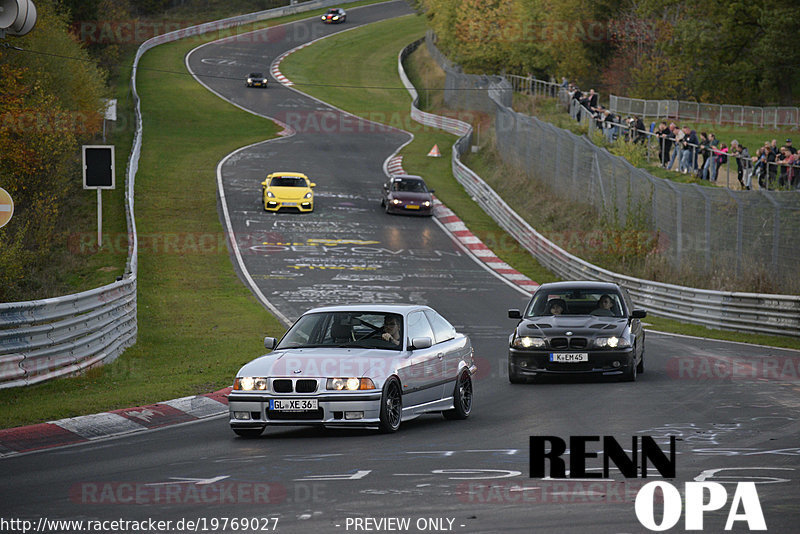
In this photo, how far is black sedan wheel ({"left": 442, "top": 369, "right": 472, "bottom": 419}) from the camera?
526 inches

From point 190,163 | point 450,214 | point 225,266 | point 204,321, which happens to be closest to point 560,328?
point 204,321

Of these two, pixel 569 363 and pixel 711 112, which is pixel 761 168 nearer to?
pixel 569 363

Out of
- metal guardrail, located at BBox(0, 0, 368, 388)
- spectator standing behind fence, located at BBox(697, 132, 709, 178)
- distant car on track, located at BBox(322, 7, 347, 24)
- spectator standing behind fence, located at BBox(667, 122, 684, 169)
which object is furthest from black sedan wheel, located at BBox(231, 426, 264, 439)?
distant car on track, located at BBox(322, 7, 347, 24)

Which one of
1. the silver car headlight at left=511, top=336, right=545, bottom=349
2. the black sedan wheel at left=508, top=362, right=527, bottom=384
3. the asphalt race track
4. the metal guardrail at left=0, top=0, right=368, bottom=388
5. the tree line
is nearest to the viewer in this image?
the asphalt race track

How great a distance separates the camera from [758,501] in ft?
25.4

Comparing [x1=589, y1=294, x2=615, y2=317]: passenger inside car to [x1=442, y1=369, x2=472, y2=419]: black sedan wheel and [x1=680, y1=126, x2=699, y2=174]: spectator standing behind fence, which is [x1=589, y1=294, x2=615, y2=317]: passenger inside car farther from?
[x1=680, y1=126, x2=699, y2=174]: spectator standing behind fence

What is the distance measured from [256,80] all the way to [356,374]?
71.2m

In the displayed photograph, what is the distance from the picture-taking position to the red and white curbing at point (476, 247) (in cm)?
3516

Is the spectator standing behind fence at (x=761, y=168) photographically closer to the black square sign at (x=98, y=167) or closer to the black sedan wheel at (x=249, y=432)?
the black square sign at (x=98, y=167)

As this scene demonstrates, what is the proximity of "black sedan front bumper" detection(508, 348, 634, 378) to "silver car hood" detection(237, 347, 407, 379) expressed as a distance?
4973mm

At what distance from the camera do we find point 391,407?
11961 millimetres

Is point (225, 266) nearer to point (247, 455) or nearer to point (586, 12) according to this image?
point (247, 455)

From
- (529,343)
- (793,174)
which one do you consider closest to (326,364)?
(529,343)

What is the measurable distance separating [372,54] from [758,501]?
91.1m
